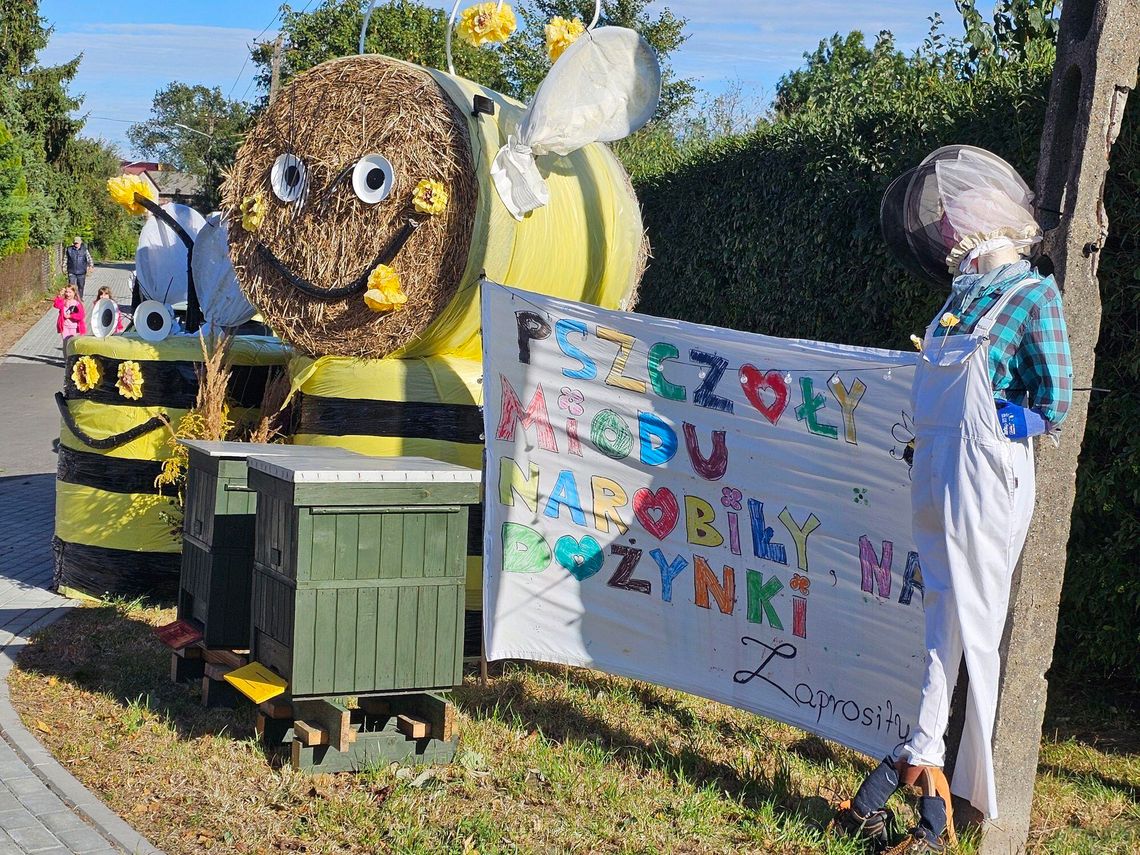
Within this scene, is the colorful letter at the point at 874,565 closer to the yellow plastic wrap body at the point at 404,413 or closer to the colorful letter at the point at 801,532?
the colorful letter at the point at 801,532

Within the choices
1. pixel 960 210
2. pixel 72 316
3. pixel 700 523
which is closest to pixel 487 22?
pixel 700 523

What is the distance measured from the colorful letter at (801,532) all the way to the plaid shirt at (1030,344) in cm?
101

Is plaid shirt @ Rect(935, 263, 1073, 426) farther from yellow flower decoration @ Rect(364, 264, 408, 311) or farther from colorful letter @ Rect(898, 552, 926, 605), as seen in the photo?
yellow flower decoration @ Rect(364, 264, 408, 311)

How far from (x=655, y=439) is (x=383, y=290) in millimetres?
1656

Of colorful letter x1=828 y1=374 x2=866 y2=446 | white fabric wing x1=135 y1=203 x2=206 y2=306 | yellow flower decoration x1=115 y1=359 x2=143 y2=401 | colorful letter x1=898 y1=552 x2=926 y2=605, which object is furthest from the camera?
white fabric wing x1=135 y1=203 x2=206 y2=306

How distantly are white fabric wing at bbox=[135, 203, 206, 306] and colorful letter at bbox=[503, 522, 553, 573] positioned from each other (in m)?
3.90

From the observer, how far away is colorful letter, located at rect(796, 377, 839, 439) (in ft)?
14.8

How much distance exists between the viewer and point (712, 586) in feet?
16.0

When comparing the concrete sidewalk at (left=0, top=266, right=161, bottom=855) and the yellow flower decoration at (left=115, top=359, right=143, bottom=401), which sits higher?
the yellow flower decoration at (left=115, top=359, right=143, bottom=401)

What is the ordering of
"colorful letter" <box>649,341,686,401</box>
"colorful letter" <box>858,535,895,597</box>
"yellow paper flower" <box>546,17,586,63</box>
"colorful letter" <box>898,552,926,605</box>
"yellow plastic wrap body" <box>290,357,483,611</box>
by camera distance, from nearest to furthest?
"colorful letter" <box>898,552,926,605</box> → "colorful letter" <box>858,535,895,597</box> → "colorful letter" <box>649,341,686,401</box> → "yellow plastic wrap body" <box>290,357,483,611</box> → "yellow paper flower" <box>546,17,586,63</box>

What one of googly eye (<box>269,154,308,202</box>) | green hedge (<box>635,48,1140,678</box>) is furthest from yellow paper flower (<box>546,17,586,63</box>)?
green hedge (<box>635,48,1140,678</box>)

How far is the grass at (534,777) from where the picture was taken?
13.4 ft

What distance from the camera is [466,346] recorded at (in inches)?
251

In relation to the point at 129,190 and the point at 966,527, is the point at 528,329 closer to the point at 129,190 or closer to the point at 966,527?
the point at 966,527
